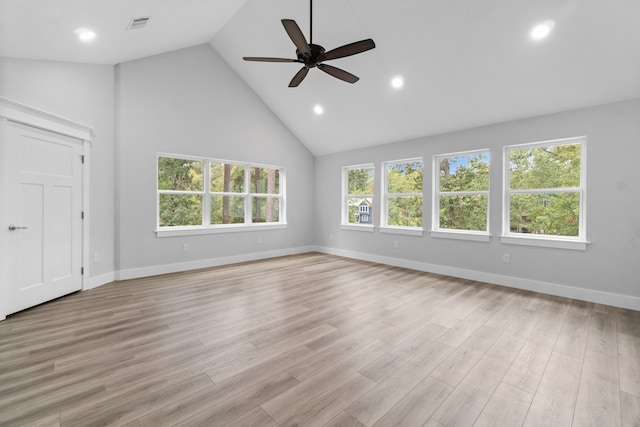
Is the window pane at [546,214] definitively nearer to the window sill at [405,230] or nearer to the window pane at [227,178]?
the window sill at [405,230]

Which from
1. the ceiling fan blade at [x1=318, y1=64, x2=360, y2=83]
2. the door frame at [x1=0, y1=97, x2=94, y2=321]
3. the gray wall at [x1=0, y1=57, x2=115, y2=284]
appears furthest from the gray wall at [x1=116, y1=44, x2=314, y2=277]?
the ceiling fan blade at [x1=318, y1=64, x2=360, y2=83]

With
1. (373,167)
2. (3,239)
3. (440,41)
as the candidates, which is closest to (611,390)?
(440,41)

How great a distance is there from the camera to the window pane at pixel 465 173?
473 cm

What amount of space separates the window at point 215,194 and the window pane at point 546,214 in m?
4.69

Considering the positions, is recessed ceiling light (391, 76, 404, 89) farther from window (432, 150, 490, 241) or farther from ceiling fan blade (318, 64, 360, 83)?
window (432, 150, 490, 241)

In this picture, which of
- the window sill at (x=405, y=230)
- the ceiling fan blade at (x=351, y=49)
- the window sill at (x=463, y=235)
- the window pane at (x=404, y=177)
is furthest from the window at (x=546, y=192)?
the ceiling fan blade at (x=351, y=49)

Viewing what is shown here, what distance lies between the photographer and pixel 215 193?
5684 millimetres

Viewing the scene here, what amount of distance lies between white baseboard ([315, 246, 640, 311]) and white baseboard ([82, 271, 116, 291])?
15.5 ft

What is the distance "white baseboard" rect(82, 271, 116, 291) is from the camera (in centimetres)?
398

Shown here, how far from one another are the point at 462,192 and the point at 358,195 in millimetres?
2322

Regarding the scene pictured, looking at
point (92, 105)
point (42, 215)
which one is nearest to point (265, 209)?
point (92, 105)

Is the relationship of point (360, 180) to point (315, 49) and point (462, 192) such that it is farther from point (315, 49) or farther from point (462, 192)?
point (315, 49)

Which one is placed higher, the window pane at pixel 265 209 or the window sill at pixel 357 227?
the window pane at pixel 265 209

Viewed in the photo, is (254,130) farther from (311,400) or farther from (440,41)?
(311,400)
